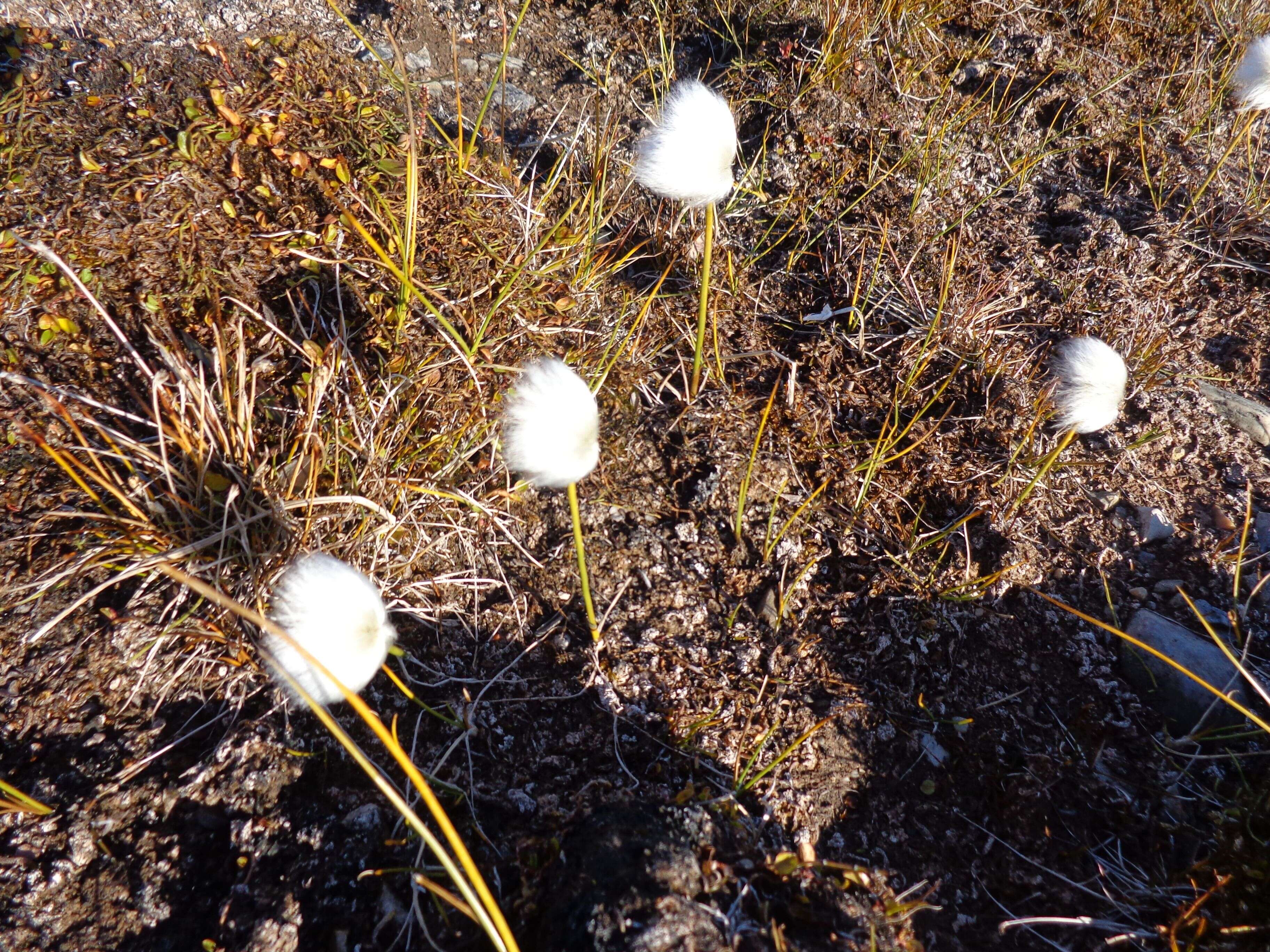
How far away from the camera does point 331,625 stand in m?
1.39

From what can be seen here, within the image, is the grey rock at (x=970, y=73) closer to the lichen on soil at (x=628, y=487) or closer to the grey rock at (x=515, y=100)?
the lichen on soil at (x=628, y=487)

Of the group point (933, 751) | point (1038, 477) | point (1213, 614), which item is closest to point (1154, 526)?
point (1213, 614)

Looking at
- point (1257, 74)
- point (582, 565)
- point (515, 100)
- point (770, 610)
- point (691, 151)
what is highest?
point (1257, 74)

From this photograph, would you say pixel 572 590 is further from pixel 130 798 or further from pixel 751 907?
pixel 130 798

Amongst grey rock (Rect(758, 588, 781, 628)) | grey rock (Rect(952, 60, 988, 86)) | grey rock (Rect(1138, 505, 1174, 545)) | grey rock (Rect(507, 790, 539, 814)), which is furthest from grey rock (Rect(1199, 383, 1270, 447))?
grey rock (Rect(507, 790, 539, 814))

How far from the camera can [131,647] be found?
5.70 feet

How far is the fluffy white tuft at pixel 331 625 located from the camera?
1.40m

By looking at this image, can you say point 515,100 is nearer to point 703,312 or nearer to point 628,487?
point 703,312

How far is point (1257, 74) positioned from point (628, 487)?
2854mm

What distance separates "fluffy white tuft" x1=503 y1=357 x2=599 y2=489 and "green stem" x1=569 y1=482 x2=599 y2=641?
0.23ft

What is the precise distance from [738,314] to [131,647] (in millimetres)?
2058

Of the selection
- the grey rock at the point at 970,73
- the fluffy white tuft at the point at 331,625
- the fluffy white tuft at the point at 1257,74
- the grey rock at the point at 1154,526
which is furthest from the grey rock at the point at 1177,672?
the grey rock at the point at 970,73

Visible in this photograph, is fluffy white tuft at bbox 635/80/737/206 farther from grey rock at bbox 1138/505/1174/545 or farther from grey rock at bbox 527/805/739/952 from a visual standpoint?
grey rock at bbox 1138/505/1174/545

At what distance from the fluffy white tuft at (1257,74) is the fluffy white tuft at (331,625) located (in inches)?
141
